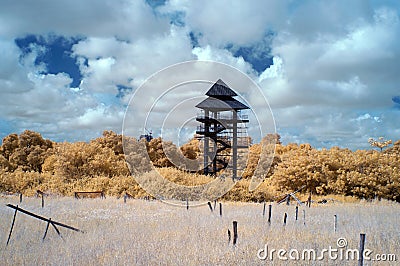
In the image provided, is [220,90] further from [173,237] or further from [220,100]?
[173,237]

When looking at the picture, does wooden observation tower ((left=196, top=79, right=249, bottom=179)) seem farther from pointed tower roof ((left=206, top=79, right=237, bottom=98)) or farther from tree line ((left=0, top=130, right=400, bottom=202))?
tree line ((left=0, top=130, right=400, bottom=202))

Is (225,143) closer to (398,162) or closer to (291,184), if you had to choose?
(291,184)

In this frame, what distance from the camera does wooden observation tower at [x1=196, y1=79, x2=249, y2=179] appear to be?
26.7 metres

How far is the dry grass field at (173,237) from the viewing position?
6.49 metres

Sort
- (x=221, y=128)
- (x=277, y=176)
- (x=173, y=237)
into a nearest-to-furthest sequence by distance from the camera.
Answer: (x=173, y=237) < (x=277, y=176) < (x=221, y=128)

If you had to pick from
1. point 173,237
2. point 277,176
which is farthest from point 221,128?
point 173,237

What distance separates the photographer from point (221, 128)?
27.0 m

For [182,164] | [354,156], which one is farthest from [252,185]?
[182,164]

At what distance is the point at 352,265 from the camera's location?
630 centimetres

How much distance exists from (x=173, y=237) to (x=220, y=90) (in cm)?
2070

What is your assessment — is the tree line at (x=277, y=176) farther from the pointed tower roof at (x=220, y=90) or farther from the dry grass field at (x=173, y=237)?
the dry grass field at (x=173, y=237)

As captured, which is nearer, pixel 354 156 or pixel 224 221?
pixel 224 221

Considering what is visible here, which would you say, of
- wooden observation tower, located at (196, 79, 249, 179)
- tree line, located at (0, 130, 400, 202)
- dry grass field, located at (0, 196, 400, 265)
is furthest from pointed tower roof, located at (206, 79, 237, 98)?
dry grass field, located at (0, 196, 400, 265)

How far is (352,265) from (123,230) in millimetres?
5312
